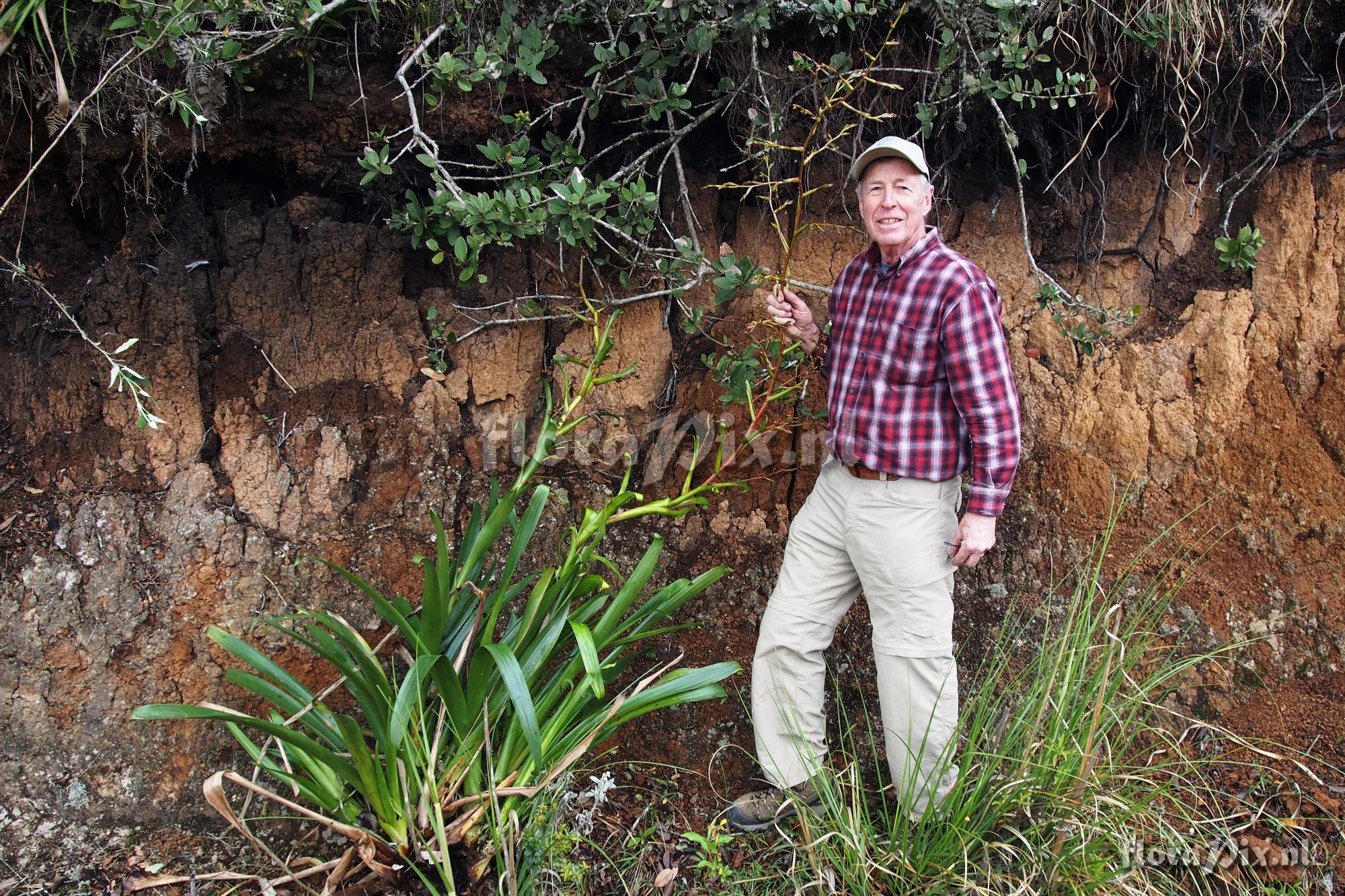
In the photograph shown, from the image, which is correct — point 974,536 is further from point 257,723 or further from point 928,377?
point 257,723

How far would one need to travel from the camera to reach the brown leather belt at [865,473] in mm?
2414

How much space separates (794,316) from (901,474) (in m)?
0.62

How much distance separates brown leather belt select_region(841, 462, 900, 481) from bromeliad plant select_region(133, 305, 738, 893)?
49 centimetres

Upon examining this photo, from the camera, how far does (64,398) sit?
9.96 ft

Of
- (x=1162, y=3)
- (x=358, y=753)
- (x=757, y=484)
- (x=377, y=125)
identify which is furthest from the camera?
(x=757, y=484)

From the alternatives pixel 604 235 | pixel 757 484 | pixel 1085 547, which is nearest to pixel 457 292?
pixel 604 235

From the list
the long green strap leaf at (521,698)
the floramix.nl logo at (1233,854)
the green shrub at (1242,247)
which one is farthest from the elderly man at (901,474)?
the green shrub at (1242,247)

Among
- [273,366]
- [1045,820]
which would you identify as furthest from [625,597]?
[273,366]

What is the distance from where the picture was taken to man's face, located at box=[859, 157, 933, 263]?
2328 millimetres

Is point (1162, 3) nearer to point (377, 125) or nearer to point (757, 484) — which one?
point (757, 484)

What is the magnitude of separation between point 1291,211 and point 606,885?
3393 millimetres

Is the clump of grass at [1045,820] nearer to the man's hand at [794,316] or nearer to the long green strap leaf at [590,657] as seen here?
the long green strap leaf at [590,657]

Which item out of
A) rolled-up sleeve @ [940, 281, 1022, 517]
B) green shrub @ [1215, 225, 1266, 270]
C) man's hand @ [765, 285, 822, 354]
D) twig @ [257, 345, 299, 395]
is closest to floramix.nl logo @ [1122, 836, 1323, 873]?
rolled-up sleeve @ [940, 281, 1022, 517]

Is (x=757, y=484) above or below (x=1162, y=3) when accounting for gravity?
below
